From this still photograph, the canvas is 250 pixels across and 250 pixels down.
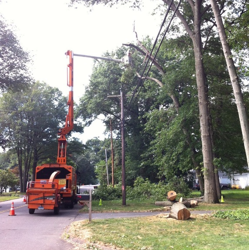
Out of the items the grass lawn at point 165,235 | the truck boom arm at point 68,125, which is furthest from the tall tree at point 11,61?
the grass lawn at point 165,235

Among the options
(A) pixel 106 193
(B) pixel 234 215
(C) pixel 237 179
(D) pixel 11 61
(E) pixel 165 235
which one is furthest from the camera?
(C) pixel 237 179

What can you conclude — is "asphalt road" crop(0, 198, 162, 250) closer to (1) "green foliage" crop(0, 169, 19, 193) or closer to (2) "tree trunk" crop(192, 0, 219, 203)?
(2) "tree trunk" crop(192, 0, 219, 203)

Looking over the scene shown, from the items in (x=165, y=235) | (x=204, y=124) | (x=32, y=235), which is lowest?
(x=32, y=235)

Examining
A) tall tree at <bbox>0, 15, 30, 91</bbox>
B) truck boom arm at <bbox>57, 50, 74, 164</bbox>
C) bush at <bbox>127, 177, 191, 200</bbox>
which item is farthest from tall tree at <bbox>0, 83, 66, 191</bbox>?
truck boom arm at <bbox>57, 50, 74, 164</bbox>

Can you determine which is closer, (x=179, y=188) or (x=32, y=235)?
(x=32, y=235)

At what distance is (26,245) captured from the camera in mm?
8078

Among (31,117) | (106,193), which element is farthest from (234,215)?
(31,117)

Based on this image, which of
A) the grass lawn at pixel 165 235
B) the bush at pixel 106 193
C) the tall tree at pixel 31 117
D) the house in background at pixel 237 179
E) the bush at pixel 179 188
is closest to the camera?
the grass lawn at pixel 165 235

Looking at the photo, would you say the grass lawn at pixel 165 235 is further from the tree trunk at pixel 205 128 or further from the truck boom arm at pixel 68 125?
the truck boom arm at pixel 68 125

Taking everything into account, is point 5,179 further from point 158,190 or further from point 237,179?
point 237,179

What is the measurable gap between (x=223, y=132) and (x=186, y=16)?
899 cm

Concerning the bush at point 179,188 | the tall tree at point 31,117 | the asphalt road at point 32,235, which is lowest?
the asphalt road at point 32,235

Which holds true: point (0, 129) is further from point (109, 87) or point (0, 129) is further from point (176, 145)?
point (176, 145)

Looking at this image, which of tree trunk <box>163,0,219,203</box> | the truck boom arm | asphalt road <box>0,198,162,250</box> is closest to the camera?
asphalt road <box>0,198,162,250</box>
